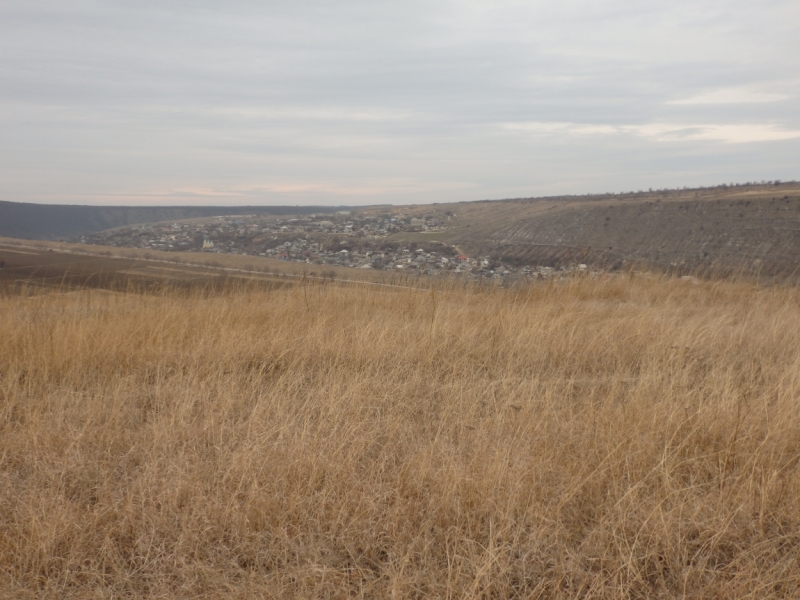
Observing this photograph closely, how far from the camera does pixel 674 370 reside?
4.38 metres

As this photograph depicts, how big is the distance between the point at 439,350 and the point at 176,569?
307 centimetres

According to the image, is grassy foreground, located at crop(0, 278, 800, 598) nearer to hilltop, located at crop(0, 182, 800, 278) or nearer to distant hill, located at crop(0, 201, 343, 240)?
hilltop, located at crop(0, 182, 800, 278)

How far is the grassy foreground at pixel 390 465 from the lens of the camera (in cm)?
205

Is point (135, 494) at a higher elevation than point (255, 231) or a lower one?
lower

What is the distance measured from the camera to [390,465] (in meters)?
2.80

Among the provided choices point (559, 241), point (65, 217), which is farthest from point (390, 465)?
point (65, 217)

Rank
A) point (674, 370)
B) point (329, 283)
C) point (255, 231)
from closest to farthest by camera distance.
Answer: point (674, 370) → point (329, 283) → point (255, 231)

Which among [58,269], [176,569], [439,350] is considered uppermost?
[58,269]

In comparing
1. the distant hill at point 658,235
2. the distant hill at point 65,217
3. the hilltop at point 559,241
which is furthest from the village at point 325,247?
the distant hill at point 65,217

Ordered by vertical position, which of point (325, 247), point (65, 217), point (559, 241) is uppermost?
point (65, 217)

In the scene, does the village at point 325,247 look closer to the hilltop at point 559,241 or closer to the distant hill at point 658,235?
the hilltop at point 559,241

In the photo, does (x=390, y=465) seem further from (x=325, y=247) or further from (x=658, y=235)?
(x=658, y=235)

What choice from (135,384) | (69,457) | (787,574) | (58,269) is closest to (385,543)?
(787,574)

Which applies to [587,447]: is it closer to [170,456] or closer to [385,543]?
[385,543]
